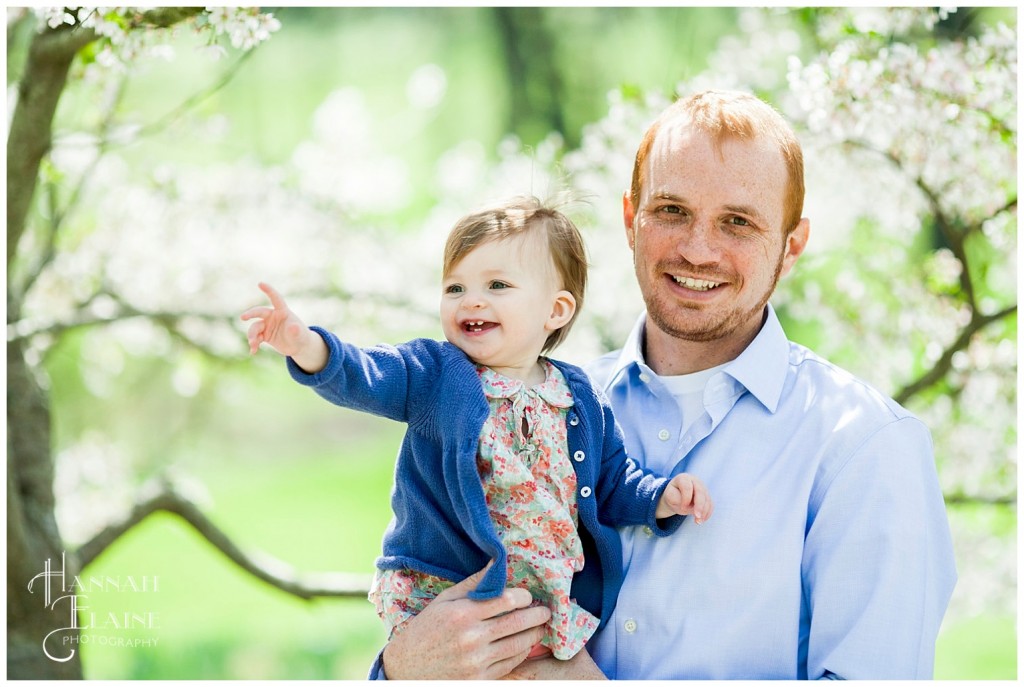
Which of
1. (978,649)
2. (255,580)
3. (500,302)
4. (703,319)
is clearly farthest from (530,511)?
(978,649)

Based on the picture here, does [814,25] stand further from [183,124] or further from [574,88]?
[574,88]

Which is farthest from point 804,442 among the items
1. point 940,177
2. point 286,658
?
point 286,658

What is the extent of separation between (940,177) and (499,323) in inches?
92.8

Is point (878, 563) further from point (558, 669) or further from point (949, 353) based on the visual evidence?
point (949, 353)

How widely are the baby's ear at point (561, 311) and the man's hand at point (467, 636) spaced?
1.61 ft

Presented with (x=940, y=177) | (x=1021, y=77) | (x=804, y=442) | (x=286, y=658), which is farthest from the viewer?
(x=286, y=658)

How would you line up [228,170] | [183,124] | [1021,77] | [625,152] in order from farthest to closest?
1. [228,170]
2. [183,124]
3. [625,152]
4. [1021,77]

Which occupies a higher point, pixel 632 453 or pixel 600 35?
pixel 600 35

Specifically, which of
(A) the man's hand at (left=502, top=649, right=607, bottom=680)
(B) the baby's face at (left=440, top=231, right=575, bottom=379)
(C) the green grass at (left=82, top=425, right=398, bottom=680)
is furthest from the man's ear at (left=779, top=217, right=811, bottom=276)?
(C) the green grass at (left=82, top=425, right=398, bottom=680)

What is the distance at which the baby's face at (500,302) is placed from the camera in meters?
2.00

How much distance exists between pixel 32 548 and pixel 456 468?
1900mm

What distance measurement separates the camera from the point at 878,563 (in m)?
1.81

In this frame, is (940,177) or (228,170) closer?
(940,177)

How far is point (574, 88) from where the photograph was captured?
1045 cm
